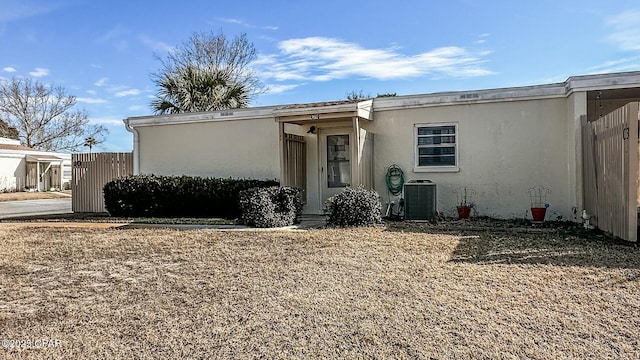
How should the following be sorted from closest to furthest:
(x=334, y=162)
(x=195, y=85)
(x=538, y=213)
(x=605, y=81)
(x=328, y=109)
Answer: (x=605, y=81) < (x=538, y=213) < (x=328, y=109) < (x=334, y=162) < (x=195, y=85)

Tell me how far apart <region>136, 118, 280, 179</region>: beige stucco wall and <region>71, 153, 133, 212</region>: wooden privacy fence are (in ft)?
2.29

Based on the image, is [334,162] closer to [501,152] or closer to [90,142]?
[501,152]

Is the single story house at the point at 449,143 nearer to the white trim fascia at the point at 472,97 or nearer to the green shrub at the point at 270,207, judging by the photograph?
the white trim fascia at the point at 472,97

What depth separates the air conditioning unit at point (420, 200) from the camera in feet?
32.1

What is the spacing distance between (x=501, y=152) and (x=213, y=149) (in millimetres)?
7412

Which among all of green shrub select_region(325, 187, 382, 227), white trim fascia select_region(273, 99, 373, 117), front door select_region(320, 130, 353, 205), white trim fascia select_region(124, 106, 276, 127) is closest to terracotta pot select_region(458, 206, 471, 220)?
green shrub select_region(325, 187, 382, 227)

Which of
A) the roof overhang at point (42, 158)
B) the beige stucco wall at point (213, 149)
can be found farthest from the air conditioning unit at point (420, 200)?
the roof overhang at point (42, 158)

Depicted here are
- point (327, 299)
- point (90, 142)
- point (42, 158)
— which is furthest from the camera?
point (90, 142)

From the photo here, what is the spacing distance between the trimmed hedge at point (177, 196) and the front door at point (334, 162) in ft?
4.69

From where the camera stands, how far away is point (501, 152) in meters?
9.98

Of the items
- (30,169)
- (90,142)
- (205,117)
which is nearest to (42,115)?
(90,142)

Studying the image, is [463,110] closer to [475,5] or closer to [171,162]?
[475,5]

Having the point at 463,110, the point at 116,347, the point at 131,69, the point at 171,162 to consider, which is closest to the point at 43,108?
the point at 131,69

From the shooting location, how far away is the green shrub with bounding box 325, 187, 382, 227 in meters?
9.02
